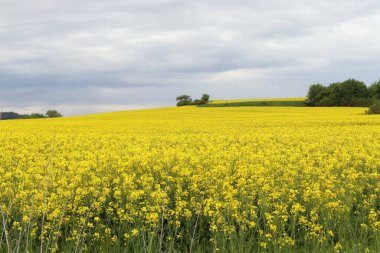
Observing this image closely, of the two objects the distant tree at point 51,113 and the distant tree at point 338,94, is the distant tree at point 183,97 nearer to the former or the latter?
the distant tree at point 338,94

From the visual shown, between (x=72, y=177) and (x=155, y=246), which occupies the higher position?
(x=72, y=177)

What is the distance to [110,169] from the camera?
9797 mm

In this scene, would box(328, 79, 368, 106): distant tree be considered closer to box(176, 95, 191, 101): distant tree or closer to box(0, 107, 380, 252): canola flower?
box(176, 95, 191, 101): distant tree

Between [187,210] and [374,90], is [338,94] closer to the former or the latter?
[374,90]

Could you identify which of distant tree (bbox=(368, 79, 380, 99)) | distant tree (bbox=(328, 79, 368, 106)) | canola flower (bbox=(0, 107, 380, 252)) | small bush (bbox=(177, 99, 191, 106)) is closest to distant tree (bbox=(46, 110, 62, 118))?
canola flower (bbox=(0, 107, 380, 252))

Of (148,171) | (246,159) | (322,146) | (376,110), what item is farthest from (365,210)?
(376,110)

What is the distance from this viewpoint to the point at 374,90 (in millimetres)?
83062

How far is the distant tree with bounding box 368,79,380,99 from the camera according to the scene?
8101cm

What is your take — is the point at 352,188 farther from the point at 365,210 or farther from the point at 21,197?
the point at 21,197

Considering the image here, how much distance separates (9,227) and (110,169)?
2769 mm

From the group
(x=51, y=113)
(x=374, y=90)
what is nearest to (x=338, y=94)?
(x=374, y=90)

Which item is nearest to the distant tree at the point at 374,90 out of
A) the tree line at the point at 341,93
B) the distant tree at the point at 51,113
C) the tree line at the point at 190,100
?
the tree line at the point at 341,93

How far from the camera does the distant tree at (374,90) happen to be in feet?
266

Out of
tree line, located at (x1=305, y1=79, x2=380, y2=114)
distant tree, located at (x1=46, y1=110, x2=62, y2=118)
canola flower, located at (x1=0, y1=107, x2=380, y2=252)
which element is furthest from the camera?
tree line, located at (x1=305, y1=79, x2=380, y2=114)
